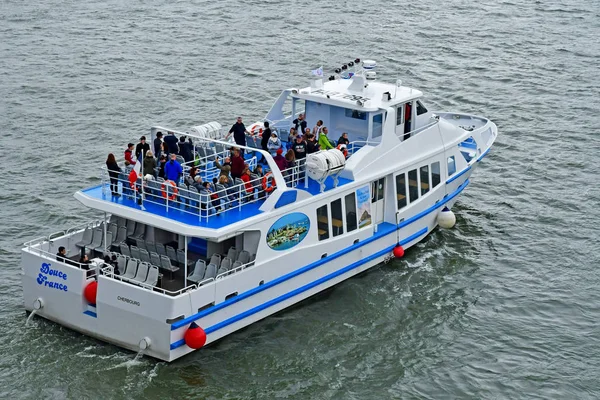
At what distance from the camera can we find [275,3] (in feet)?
166

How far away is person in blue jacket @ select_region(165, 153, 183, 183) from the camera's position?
23.3m

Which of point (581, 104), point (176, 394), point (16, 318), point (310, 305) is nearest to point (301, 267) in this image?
point (310, 305)

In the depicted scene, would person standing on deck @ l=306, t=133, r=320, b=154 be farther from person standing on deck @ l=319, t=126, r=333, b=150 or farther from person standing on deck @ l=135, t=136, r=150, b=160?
person standing on deck @ l=135, t=136, r=150, b=160

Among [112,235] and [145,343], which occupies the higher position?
[112,235]

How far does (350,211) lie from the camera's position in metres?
25.2

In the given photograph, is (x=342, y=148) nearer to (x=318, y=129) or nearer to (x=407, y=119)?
(x=318, y=129)

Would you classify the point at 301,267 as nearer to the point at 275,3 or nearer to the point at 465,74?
the point at 465,74

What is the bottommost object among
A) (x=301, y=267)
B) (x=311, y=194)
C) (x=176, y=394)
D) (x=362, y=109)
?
(x=176, y=394)

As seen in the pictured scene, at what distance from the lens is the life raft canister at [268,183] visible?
23.3 meters

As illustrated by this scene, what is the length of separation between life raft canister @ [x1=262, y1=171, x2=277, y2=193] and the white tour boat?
2cm

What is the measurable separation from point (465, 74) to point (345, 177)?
19.0m

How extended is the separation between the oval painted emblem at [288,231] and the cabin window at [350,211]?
1.54 metres

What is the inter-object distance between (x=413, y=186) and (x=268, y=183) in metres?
5.24

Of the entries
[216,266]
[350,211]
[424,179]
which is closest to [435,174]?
[424,179]
